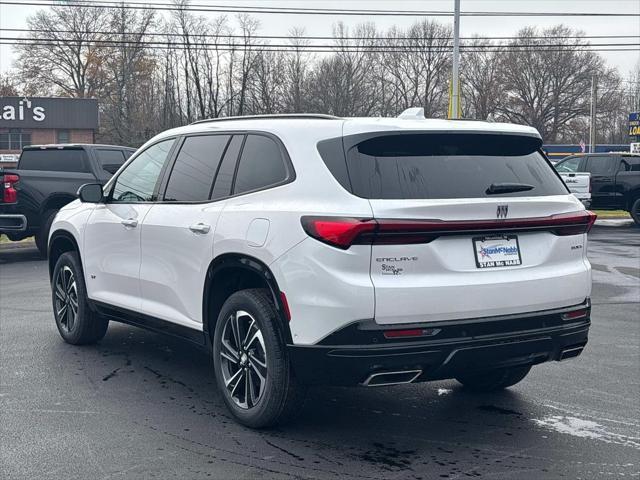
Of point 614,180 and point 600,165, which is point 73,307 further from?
point 600,165

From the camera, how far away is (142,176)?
643 centimetres

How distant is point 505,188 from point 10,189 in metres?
11.4

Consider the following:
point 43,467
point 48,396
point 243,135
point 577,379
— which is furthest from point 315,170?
point 577,379

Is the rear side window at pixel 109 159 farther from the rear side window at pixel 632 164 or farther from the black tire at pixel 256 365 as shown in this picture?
the rear side window at pixel 632 164

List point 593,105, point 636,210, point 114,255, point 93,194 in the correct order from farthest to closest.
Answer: point 593,105, point 636,210, point 93,194, point 114,255

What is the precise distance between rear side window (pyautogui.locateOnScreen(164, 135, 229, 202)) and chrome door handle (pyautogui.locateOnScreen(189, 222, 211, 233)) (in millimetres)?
200

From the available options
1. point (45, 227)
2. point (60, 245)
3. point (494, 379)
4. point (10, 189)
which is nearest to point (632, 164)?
point (45, 227)

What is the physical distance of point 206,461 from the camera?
4.51m

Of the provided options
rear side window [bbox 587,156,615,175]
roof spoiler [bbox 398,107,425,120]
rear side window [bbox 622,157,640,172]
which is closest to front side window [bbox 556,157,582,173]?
rear side window [bbox 587,156,615,175]

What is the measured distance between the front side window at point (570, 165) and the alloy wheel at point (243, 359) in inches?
848

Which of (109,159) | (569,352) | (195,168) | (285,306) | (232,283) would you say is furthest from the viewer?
(109,159)

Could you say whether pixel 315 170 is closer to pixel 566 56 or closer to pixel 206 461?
pixel 206 461

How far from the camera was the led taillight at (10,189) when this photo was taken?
1434 cm

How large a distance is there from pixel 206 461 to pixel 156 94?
59.7 metres
